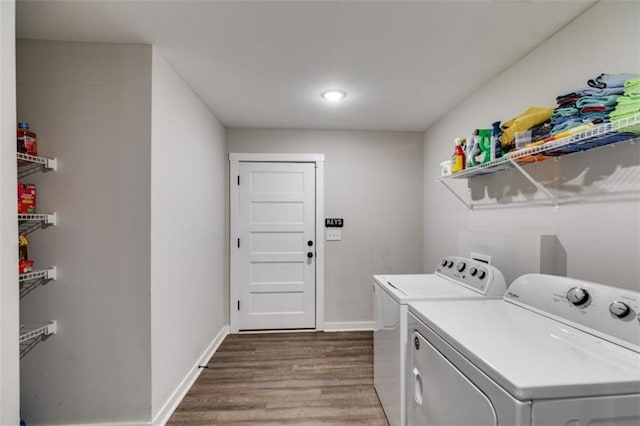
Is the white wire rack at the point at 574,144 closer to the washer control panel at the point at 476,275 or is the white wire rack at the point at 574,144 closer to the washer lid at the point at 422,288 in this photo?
the washer control panel at the point at 476,275

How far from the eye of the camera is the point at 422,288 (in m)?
1.80

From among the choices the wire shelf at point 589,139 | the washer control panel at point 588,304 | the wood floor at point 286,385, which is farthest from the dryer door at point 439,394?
the wire shelf at point 589,139

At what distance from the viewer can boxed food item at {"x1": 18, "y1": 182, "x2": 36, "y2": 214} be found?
1516mm

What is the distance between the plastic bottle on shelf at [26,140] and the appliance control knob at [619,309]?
2.67 m

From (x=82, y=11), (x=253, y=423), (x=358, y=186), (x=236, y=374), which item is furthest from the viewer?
(x=358, y=186)

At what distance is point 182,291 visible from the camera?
7.03ft

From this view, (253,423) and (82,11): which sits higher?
(82,11)

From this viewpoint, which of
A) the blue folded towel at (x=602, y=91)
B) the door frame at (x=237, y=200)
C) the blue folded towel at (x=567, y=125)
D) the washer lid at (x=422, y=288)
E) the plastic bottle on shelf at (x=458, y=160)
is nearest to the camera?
the blue folded towel at (x=602, y=91)

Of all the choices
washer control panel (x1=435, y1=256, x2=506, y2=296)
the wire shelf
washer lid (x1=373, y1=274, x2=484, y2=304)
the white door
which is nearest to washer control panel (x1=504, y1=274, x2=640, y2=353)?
washer control panel (x1=435, y1=256, x2=506, y2=296)

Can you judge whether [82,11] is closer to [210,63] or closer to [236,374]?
[210,63]

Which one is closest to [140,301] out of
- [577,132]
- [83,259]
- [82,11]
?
[83,259]

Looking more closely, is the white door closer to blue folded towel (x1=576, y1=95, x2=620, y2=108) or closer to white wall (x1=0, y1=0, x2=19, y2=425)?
white wall (x1=0, y1=0, x2=19, y2=425)

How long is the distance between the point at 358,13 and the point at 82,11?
4.41 feet

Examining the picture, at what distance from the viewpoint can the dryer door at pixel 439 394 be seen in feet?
3.01
